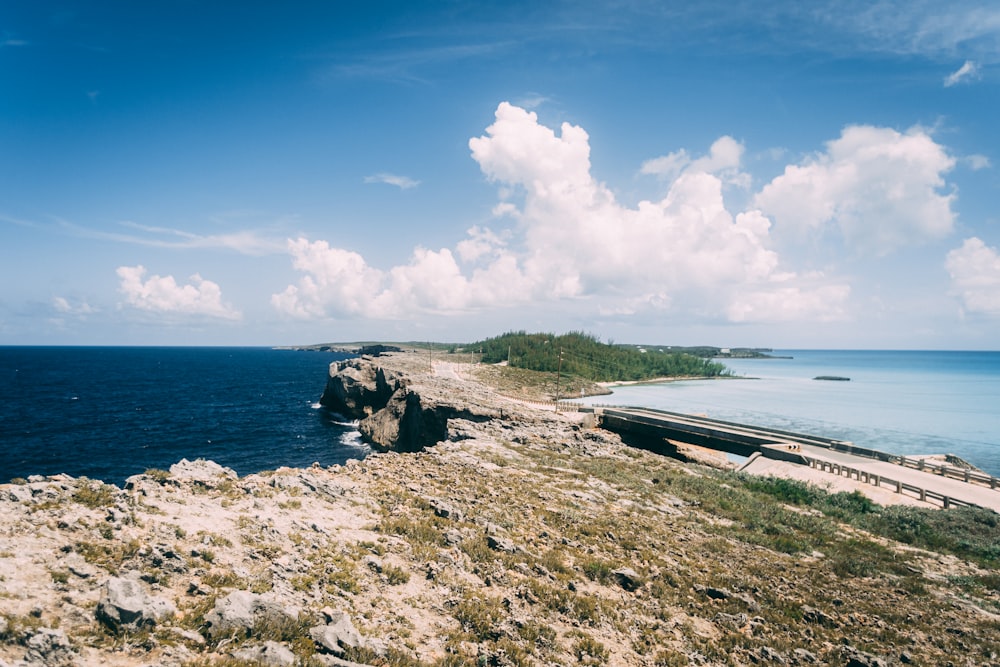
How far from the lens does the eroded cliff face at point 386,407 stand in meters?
45.1

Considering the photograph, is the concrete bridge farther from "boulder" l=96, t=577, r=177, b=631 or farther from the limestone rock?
the limestone rock

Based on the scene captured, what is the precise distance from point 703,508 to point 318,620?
20340mm

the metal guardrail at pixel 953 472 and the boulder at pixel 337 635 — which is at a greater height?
the boulder at pixel 337 635

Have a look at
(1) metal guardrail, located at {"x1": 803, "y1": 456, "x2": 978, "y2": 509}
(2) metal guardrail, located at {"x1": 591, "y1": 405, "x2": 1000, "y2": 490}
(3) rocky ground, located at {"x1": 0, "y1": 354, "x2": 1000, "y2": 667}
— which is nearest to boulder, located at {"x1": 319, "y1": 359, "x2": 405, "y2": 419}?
(2) metal guardrail, located at {"x1": 591, "y1": 405, "x2": 1000, "y2": 490}

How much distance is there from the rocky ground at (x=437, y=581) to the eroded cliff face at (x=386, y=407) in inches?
900

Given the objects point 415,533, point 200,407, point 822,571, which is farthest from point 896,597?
point 200,407

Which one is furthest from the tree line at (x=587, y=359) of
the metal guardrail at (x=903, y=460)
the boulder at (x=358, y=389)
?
the metal guardrail at (x=903, y=460)

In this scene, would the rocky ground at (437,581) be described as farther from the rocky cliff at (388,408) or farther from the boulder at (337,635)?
the rocky cliff at (388,408)

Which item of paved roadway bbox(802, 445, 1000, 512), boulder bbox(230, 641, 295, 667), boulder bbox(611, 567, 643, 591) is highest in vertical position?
boulder bbox(230, 641, 295, 667)

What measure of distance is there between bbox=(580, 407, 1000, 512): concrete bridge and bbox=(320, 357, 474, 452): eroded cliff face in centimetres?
2485

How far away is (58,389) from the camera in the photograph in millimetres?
99188

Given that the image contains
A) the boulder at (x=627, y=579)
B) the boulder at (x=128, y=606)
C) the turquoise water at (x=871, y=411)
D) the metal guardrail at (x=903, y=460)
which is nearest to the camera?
the boulder at (x=128, y=606)

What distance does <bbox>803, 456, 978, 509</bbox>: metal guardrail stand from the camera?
90.7 ft

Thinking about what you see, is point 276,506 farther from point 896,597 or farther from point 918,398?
point 918,398
